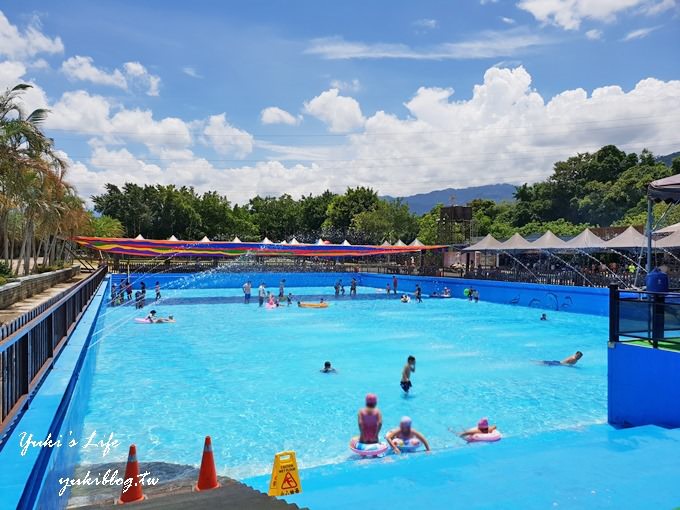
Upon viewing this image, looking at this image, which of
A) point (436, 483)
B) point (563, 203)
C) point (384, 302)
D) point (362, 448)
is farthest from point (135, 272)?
point (563, 203)

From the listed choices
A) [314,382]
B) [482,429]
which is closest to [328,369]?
[314,382]

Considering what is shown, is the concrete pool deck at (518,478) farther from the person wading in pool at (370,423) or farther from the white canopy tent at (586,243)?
the white canopy tent at (586,243)

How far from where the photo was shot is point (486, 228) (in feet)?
221

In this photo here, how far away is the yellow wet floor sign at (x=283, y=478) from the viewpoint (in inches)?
213

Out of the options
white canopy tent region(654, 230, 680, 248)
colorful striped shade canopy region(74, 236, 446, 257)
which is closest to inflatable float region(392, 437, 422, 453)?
white canopy tent region(654, 230, 680, 248)

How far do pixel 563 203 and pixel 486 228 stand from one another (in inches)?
354

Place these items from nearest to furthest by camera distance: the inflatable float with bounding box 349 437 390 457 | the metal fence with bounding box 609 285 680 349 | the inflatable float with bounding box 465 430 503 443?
1. the metal fence with bounding box 609 285 680 349
2. the inflatable float with bounding box 349 437 390 457
3. the inflatable float with bounding box 465 430 503 443

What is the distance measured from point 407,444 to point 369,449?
0.59m

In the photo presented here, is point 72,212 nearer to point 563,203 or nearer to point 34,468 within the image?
point 34,468

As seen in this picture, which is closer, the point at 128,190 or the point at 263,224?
the point at 128,190

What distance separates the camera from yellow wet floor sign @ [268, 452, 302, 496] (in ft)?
17.8

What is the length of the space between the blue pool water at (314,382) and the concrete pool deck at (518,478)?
256 centimetres

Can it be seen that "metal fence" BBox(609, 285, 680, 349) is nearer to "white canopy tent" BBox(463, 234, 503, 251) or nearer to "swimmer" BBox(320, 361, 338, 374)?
"swimmer" BBox(320, 361, 338, 374)

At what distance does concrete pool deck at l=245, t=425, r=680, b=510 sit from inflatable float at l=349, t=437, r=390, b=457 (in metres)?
1.90
